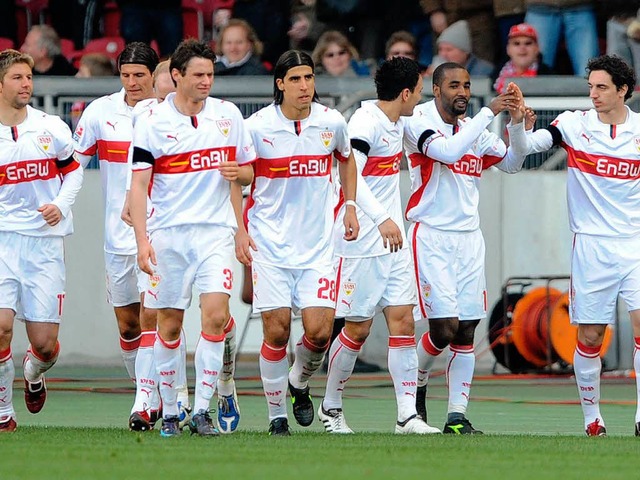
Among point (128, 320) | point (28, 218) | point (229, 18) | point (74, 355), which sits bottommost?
point (74, 355)

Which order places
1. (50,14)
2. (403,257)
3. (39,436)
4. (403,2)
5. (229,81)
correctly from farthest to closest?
(50,14), (403,2), (229,81), (403,257), (39,436)

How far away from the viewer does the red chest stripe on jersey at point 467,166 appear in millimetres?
12031

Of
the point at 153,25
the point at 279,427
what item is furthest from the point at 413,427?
the point at 153,25

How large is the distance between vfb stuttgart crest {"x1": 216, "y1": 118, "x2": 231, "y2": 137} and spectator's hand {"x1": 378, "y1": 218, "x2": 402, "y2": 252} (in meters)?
1.22

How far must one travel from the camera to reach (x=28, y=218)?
11633mm

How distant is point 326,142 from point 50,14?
13.1m

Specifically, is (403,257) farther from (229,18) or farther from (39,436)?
(229,18)

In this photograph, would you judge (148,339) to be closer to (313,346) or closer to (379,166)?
(313,346)

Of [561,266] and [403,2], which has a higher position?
[403,2]

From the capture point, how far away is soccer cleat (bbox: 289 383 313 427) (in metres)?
11.7

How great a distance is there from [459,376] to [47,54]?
10.6 meters

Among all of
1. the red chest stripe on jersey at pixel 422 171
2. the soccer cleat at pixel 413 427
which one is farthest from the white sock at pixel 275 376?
the red chest stripe on jersey at pixel 422 171

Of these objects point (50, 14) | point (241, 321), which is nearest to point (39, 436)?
point (241, 321)

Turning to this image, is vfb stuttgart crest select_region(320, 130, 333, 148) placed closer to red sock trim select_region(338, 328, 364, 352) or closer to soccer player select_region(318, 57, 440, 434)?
soccer player select_region(318, 57, 440, 434)
